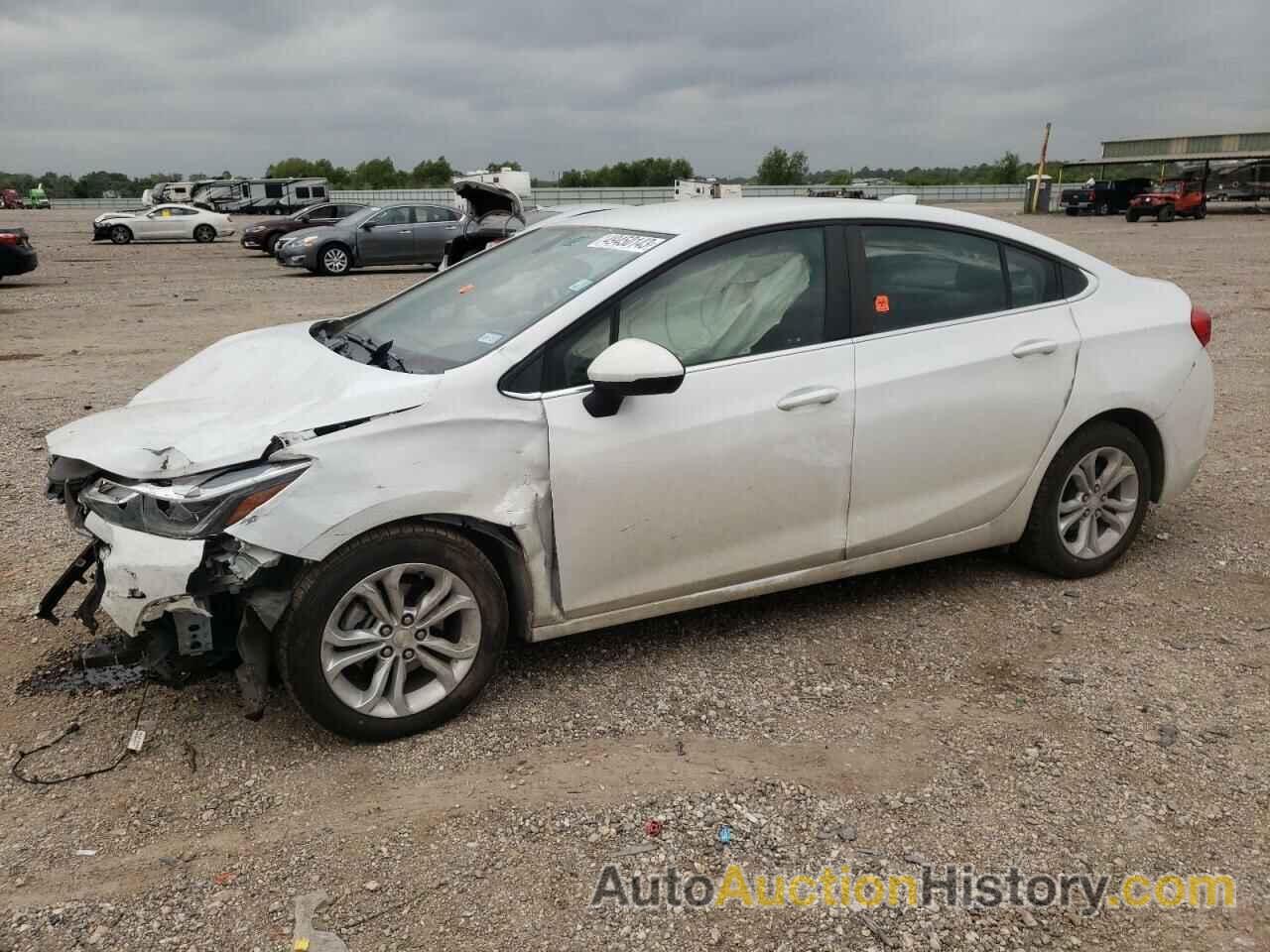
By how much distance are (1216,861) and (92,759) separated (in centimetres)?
338

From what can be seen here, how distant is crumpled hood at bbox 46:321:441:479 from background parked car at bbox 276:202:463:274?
17.9 metres

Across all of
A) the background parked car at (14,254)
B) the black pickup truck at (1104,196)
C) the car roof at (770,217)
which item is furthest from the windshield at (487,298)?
the black pickup truck at (1104,196)

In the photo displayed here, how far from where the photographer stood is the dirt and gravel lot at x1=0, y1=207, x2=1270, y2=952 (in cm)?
264

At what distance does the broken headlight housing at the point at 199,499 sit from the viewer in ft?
9.94

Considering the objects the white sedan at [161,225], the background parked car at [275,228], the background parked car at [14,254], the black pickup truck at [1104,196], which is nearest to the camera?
the background parked car at [14,254]

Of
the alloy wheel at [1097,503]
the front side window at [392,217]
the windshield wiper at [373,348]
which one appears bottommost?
the alloy wheel at [1097,503]

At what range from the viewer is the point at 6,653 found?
4035mm

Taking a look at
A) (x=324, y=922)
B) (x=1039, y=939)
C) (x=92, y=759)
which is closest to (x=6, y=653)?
(x=92, y=759)

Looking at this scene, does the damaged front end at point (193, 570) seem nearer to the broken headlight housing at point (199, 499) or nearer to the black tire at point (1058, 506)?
the broken headlight housing at point (199, 499)

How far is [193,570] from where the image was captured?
9.80ft

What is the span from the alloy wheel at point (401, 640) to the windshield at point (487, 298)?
0.75 m

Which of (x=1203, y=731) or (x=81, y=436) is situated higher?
(x=81, y=436)

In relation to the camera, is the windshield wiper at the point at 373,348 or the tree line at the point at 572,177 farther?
the tree line at the point at 572,177

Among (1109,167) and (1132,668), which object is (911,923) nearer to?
(1132,668)
